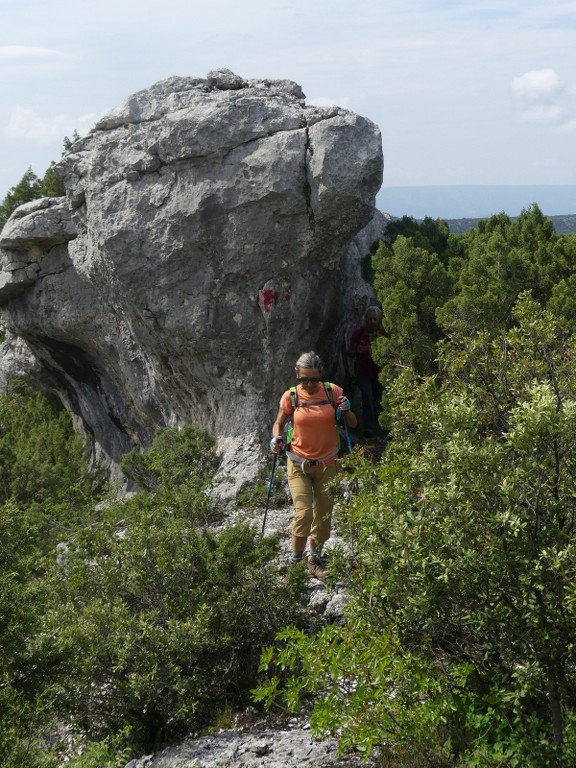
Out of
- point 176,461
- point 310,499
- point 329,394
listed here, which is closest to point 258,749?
point 310,499

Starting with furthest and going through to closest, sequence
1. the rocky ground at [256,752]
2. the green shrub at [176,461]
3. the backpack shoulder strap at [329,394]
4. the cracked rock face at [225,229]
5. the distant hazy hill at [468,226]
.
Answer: the distant hazy hill at [468,226]
the green shrub at [176,461]
the cracked rock face at [225,229]
the backpack shoulder strap at [329,394]
the rocky ground at [256,752]

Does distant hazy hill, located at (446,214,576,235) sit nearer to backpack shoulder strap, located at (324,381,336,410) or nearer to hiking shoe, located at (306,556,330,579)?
backpack shoulder strap, located at (324,381,336,410)

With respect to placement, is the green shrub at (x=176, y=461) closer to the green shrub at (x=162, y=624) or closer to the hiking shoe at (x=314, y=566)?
the hiking shoe at (x=314, y=566)

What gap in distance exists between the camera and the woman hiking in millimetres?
10031

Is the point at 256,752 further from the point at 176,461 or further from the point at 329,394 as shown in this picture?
the point at 176,461

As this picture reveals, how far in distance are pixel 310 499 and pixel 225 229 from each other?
594 cm

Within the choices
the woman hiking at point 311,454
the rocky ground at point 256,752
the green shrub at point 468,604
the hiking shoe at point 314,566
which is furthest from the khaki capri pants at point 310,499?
the green shrub at point 468,604

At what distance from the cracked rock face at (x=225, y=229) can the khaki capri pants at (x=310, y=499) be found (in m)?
4.90

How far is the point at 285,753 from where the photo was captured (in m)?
7.38

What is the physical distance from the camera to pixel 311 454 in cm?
1001

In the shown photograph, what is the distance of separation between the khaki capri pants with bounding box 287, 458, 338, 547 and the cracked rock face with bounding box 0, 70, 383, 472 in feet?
16.1

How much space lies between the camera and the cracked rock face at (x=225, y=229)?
13945 millimetres

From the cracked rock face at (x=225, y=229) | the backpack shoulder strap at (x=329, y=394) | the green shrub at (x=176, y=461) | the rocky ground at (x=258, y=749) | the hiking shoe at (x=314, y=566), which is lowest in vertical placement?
the rocky ground at (x=258, y=749)

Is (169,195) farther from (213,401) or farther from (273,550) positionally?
(273,550)
